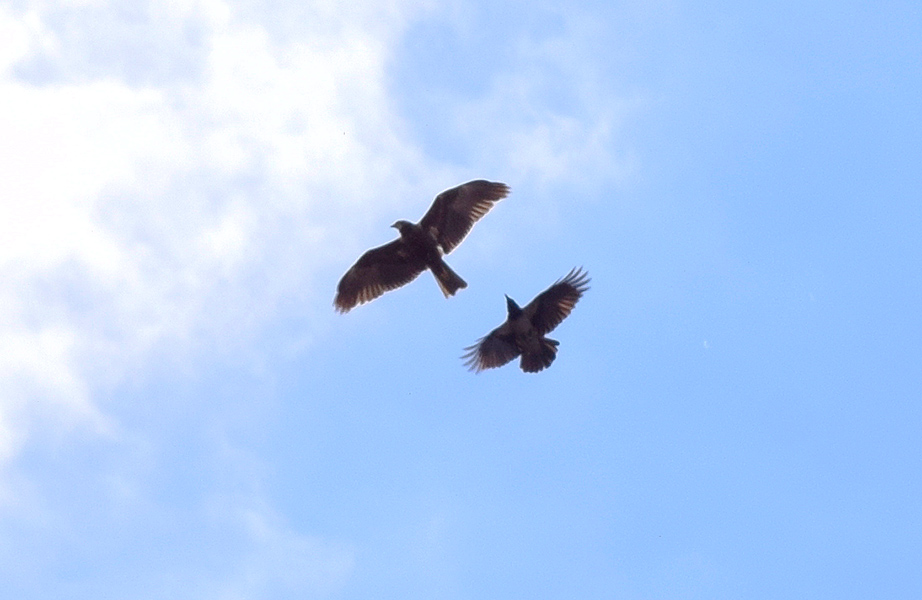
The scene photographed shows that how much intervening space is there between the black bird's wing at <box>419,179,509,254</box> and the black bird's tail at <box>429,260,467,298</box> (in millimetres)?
366

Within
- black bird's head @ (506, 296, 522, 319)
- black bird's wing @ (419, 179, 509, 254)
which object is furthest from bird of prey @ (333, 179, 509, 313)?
black bird's head @ (506, 296, 522, 319)

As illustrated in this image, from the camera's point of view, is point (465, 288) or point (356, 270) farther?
point (356, 270)

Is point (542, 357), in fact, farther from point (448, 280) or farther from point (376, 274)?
point (376, 274)

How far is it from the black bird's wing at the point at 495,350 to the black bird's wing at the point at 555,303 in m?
0.38

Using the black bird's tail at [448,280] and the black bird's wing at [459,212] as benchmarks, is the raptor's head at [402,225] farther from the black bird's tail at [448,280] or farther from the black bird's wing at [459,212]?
the black bird's tail at [448,280]

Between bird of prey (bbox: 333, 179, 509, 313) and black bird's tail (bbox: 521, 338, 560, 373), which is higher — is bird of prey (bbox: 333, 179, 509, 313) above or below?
above

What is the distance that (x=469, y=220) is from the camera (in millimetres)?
13398

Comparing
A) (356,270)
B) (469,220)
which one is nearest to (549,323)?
(469,220)

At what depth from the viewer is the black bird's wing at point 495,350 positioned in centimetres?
1352

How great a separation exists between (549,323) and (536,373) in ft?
2.22

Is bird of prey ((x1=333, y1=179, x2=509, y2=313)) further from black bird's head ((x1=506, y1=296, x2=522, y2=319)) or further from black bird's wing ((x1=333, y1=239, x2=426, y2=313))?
black bird's head ((x1=506, y1=296, x2=522, y2=319))

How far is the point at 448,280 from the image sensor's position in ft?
42.3

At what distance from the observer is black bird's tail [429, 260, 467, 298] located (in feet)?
42.0

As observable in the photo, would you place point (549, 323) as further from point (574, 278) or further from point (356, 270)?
point (356, 270)
